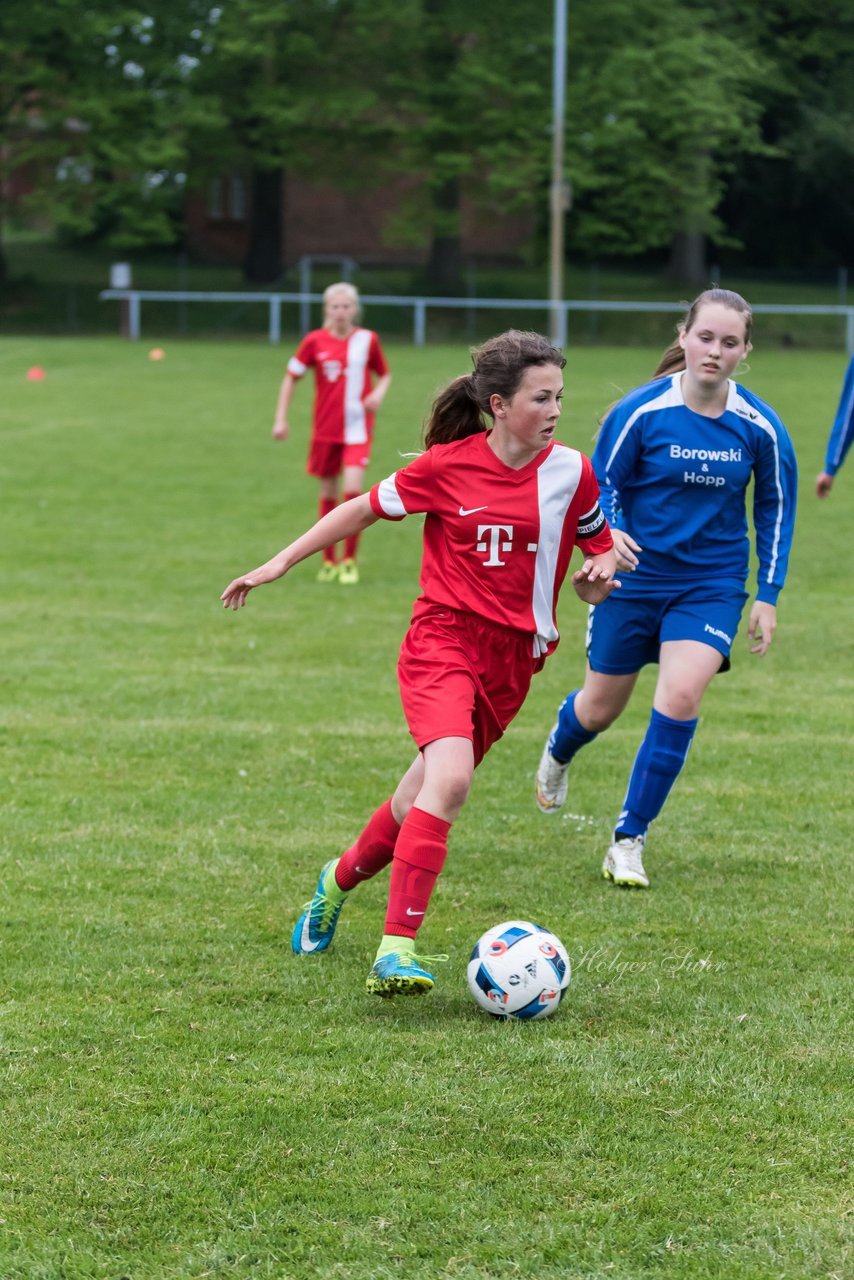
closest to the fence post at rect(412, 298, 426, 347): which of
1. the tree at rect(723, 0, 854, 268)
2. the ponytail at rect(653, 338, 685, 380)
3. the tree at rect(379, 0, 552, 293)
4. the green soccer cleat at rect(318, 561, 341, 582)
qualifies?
the tree at rect(379, 0, 552, 293)

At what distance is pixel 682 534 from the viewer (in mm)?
5500

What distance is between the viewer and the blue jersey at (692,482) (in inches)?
214

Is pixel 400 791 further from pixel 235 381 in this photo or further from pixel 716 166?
pixel 716 166

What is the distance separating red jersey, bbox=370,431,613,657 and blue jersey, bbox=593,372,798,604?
90cm

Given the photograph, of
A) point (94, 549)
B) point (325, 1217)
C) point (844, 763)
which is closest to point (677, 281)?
point (94, 549)

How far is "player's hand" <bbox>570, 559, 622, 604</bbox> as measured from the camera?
15.0ft

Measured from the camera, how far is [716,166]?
4225 cm

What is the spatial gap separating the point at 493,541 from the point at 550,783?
1.81 meters

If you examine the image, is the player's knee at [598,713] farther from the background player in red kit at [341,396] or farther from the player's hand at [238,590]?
the background player in red kit at [341,396]

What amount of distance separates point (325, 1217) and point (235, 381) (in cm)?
2474

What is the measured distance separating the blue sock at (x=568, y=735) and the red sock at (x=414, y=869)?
1.65 meters

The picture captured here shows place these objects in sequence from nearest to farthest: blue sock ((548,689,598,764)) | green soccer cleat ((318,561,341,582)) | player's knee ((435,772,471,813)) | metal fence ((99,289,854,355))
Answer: player's knee ((435,772,471,813)), blue sock ((548,689,598,764)), green soccer cleat ((318,561,341,582)), metal fence ((99,289,854,355))

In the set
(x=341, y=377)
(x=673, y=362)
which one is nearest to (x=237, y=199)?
(x=341, y=377)

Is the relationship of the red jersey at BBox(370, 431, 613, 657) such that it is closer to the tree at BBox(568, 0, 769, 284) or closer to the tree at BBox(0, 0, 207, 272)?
the tree at BBox(568, 0, 769, 284)
